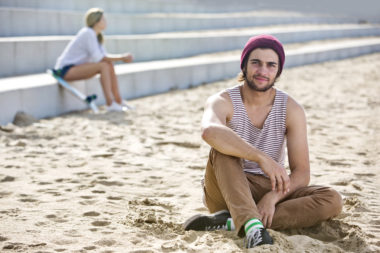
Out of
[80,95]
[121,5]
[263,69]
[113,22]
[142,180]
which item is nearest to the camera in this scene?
[263,69]

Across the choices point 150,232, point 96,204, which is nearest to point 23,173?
point 96,204

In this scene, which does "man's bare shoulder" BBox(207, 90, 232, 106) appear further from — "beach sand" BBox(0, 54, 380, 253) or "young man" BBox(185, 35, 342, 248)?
"beach sand" BBox(0, 54, 380, 253)

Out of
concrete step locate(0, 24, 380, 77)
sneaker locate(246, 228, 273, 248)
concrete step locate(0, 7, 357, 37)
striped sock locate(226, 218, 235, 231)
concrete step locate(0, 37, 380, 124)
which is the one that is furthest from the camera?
concrete step locate(0, 7, 357, 37)

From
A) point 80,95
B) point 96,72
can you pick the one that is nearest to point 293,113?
point 80,95

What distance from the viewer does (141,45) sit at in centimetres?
898

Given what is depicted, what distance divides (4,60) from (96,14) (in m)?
1.29

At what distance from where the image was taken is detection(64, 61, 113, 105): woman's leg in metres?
6.17

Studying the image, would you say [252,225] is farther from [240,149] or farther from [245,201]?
[240,149]

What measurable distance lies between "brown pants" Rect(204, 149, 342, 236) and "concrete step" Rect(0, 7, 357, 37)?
542cm

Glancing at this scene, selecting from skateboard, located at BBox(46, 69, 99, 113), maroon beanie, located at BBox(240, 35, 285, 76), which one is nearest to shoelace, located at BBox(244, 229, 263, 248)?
maroon beanie, located at BBox(240, 35, 285, 76)

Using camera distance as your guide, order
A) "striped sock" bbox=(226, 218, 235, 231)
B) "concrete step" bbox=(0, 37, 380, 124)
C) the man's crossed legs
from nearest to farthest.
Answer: the man's crossed legs → "striped sock" bbox=(226, 218, 235, 231) → "concrete step" bbox=(0, 37, 380, 124)

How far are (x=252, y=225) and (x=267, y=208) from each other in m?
0.23

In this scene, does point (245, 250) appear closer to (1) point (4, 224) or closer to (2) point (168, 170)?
(1) point (4, 224)

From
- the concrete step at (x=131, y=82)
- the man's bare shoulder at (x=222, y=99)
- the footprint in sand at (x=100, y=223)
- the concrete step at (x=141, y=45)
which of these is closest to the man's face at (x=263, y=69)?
the man's bare shoulder at (x=222, y=99)
